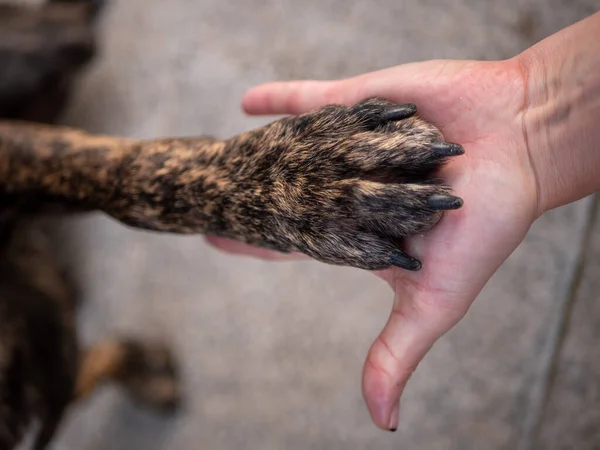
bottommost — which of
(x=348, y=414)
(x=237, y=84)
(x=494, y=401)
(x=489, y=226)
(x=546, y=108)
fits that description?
(x=348, y=414)

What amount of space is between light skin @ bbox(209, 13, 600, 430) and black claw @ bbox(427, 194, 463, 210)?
7 centimetres

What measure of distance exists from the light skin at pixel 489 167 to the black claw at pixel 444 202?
0.07 m

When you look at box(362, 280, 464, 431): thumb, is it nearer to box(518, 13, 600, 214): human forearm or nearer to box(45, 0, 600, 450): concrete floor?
box(518, 13, 600, 214): human forearm

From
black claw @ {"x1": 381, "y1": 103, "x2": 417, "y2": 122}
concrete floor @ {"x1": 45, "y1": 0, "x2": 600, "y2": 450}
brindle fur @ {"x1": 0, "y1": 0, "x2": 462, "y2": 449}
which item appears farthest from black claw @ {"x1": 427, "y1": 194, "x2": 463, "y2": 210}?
concrete floor @ {"x1": 45, "y1": 0, "x2": 600, "y2": 450}

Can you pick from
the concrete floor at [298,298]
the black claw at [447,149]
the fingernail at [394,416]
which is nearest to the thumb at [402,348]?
the fingernail at [394,416]

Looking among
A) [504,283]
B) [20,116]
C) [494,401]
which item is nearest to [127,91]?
[20,116]

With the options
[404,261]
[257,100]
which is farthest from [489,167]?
Result: [257,100]

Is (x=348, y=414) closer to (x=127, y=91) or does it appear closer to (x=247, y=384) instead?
(x=247, y=384)

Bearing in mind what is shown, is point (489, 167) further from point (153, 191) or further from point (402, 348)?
point (153, 191)

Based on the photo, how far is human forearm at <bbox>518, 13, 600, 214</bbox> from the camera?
875mm

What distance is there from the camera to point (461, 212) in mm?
871

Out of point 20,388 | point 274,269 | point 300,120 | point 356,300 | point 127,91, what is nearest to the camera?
point 300,120

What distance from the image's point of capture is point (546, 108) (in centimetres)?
91

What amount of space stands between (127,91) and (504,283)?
5.05ft
